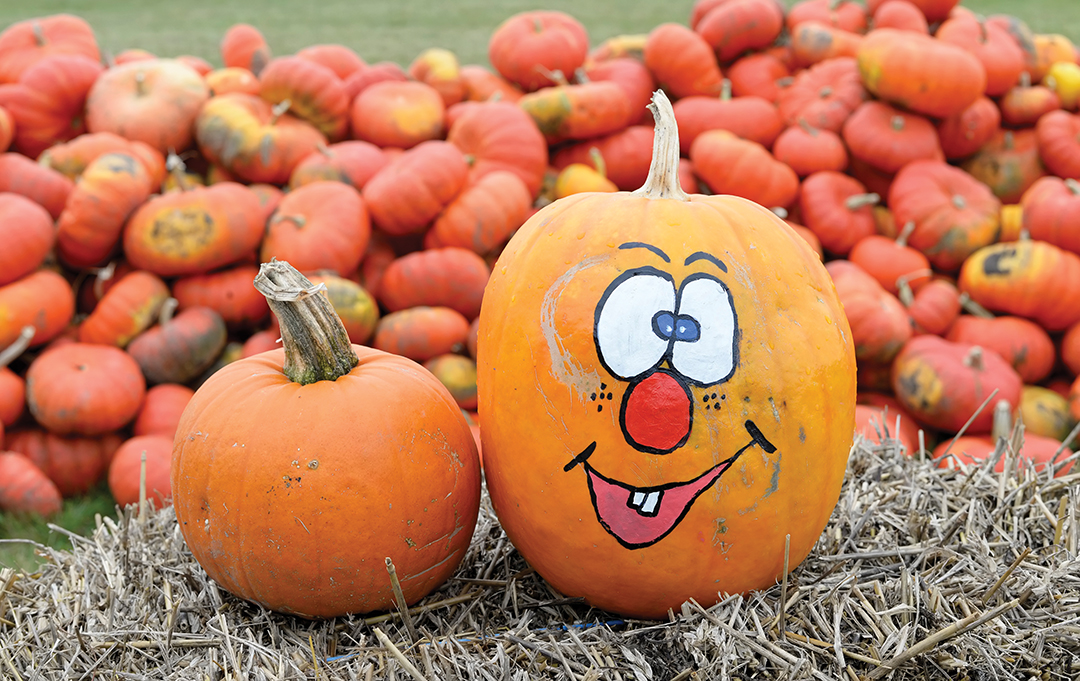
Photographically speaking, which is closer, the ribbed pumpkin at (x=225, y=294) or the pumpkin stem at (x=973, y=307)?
the ribbed pumpkin at (x=225, y=294)

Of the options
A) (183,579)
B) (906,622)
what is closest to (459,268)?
(183,579)

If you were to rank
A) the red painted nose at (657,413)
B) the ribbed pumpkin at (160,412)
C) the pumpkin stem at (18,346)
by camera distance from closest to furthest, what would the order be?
the red painted nose at (657,413)
the pumpkin stem at (18,346)
the ribbed pumpkin at (160,412)

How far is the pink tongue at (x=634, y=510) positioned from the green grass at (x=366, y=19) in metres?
9.36

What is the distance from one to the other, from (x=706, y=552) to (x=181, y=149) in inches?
152

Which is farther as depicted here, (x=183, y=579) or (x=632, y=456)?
(x=183, y=579)

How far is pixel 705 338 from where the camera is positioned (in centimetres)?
153

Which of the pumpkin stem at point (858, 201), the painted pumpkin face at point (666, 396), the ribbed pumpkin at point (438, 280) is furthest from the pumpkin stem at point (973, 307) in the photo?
the painted pumpkin face at point (666, 396)

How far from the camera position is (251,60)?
528 cm

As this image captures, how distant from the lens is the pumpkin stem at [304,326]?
1642mm

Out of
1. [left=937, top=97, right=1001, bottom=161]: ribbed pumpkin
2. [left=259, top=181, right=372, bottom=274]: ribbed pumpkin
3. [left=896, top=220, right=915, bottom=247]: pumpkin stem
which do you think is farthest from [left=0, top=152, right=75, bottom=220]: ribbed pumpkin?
[left=937, top=97, right=1001, bottom=161]: ribbed pumpkin

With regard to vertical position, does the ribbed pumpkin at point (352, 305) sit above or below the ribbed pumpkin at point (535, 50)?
below

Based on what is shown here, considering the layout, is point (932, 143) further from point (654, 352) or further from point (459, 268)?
point (654, 352)

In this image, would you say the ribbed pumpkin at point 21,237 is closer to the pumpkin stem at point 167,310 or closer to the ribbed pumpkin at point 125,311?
the ribbed pumpkin at point 125,311

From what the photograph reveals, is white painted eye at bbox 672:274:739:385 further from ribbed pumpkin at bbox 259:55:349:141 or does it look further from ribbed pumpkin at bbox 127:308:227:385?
ribbed pumpkin at bbox 259:55:349:141
